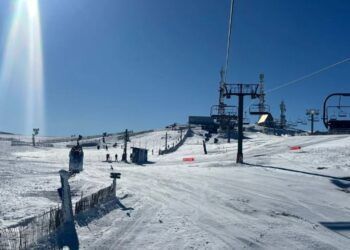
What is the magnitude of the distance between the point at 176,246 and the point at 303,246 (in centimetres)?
350

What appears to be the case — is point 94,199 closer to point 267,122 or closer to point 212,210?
point 212,210

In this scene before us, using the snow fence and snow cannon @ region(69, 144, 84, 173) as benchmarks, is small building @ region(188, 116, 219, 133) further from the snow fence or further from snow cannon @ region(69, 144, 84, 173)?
the snow fence

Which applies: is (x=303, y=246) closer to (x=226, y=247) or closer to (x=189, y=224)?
(x=226, y=247)

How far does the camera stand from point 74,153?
39.2 m

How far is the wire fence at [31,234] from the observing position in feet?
36.4

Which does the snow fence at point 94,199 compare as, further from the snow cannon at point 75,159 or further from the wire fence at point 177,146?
the wire fence at point 177,146

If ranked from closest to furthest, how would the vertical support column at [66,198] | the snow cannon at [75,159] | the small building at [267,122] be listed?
the vertical support column at [66,198] → the snow cannon at [75,159] → the small building at [267,122]

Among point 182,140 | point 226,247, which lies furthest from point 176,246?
point 182,140

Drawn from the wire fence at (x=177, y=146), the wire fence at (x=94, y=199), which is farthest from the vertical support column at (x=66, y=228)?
the wire fence at (x=177, y=146)

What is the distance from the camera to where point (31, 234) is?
1223cm

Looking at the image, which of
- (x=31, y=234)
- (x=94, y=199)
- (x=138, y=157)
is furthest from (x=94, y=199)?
(x=138, y=157)

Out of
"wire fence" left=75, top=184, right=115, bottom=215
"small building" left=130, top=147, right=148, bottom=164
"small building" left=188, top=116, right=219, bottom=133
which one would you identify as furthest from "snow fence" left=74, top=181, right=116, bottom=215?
"small building" left=188, top=116, right=219, bottom=133

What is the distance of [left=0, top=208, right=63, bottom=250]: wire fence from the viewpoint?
1110cm

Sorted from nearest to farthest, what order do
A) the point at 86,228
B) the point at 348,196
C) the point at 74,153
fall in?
the point at 86,228 → the point at 348,196 → the point at 74,153
